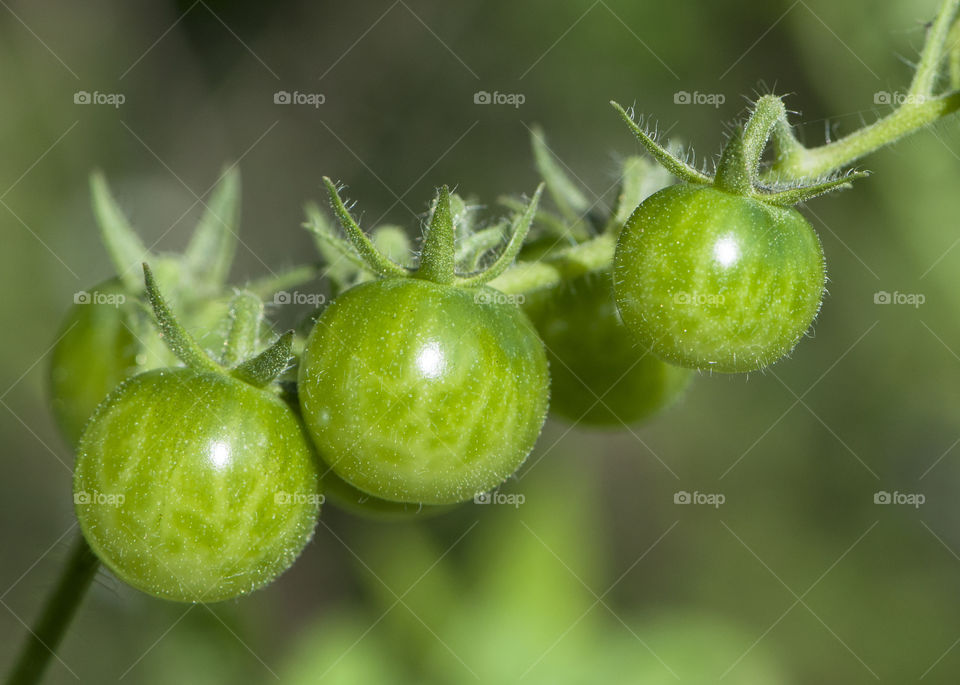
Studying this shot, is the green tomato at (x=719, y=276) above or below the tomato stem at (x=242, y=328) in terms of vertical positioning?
above

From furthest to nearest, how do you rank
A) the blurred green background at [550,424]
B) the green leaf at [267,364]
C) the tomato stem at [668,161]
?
the blurred green background at [550,424]
the green leaf at [267,364]
the tomato stem at [668,161]

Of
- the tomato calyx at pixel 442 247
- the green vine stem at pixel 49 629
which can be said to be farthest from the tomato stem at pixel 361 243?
the green vine stem at pixel 49 629

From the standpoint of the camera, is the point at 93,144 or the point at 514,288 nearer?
the point at 514,288

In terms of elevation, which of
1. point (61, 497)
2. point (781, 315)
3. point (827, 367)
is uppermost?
point (781, 315)

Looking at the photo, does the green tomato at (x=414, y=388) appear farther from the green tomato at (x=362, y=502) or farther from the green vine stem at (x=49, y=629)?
the green vine stem at (x=49, y=629)

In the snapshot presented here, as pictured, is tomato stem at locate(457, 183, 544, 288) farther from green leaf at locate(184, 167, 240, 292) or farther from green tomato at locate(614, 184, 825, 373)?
green leaf at locate(184, 167, 240, 292)

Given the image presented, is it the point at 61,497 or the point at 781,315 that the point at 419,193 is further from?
the point at 781,315

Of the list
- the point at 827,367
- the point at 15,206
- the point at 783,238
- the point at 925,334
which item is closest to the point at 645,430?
the point at 827,367

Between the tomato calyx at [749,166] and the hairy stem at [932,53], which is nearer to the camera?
the tomato calyx at [749,166]
